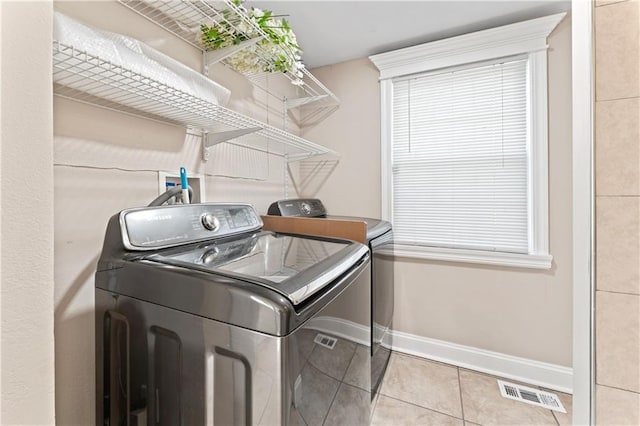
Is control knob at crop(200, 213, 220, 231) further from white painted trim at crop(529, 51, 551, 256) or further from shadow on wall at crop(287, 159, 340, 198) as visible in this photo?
white painted trim at crop(529, 51, 551, 256)

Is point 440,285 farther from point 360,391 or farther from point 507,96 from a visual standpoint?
point 507,96

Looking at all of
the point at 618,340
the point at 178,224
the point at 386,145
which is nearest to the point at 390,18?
the point at 386,145

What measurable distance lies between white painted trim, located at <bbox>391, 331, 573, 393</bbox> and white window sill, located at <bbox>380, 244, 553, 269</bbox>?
625 millimetres

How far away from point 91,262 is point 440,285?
2.08 m

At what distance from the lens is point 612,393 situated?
75 centimetres

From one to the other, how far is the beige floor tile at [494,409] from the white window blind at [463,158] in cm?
90

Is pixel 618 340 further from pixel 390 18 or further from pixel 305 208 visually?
pixel 390 18

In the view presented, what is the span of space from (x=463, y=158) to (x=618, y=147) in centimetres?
136

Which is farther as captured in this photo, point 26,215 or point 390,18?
point 390,18

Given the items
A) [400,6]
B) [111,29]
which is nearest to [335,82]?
[400,6]

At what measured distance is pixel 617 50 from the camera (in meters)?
0.72

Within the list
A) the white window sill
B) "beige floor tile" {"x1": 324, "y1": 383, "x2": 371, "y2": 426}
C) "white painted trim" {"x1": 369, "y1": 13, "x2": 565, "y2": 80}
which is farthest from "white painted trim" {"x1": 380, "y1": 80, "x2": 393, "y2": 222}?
"beige floor tile" {"x1": 324, "y1": 383, "x2": 371, "y2": 426}

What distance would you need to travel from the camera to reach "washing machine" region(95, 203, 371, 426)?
0.62m

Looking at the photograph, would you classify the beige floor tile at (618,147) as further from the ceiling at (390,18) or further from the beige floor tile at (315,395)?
the ceiling at (390,18)
